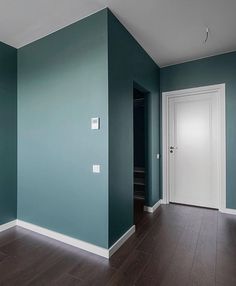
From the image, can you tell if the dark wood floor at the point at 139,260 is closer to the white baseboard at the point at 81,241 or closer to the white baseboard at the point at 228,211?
the white baseboard at the point at 81,241

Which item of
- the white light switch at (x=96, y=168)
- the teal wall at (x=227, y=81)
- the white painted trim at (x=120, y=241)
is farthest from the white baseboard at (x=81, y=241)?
the teal wall at (x=227, y=81)

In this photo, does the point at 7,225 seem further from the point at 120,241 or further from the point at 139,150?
the point at 139,150

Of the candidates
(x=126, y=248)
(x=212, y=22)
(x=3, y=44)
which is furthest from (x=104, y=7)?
(x=126, y=248)

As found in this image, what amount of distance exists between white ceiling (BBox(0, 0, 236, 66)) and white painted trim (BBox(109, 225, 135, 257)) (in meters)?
2.74

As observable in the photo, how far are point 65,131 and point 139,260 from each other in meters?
1.74

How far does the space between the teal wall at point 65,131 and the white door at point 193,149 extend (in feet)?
7.12

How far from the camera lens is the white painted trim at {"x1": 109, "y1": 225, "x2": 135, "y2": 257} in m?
2.08

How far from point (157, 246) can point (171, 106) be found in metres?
2.67

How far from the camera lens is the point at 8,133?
9.36 ft

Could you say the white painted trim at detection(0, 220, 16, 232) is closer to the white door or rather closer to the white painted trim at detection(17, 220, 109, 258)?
the white painted trim at detection(17, 220, 109, 258)

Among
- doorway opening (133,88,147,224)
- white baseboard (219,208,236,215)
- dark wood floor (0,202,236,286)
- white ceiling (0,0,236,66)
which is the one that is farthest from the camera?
doorway opening (133,88,147,224)

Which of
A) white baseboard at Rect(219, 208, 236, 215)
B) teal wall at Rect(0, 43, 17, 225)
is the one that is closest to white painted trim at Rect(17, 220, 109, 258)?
teal wall at Rect(0, 43, 17, 225)

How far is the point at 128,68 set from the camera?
2.55 m

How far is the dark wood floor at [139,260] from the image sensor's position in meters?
1.71
